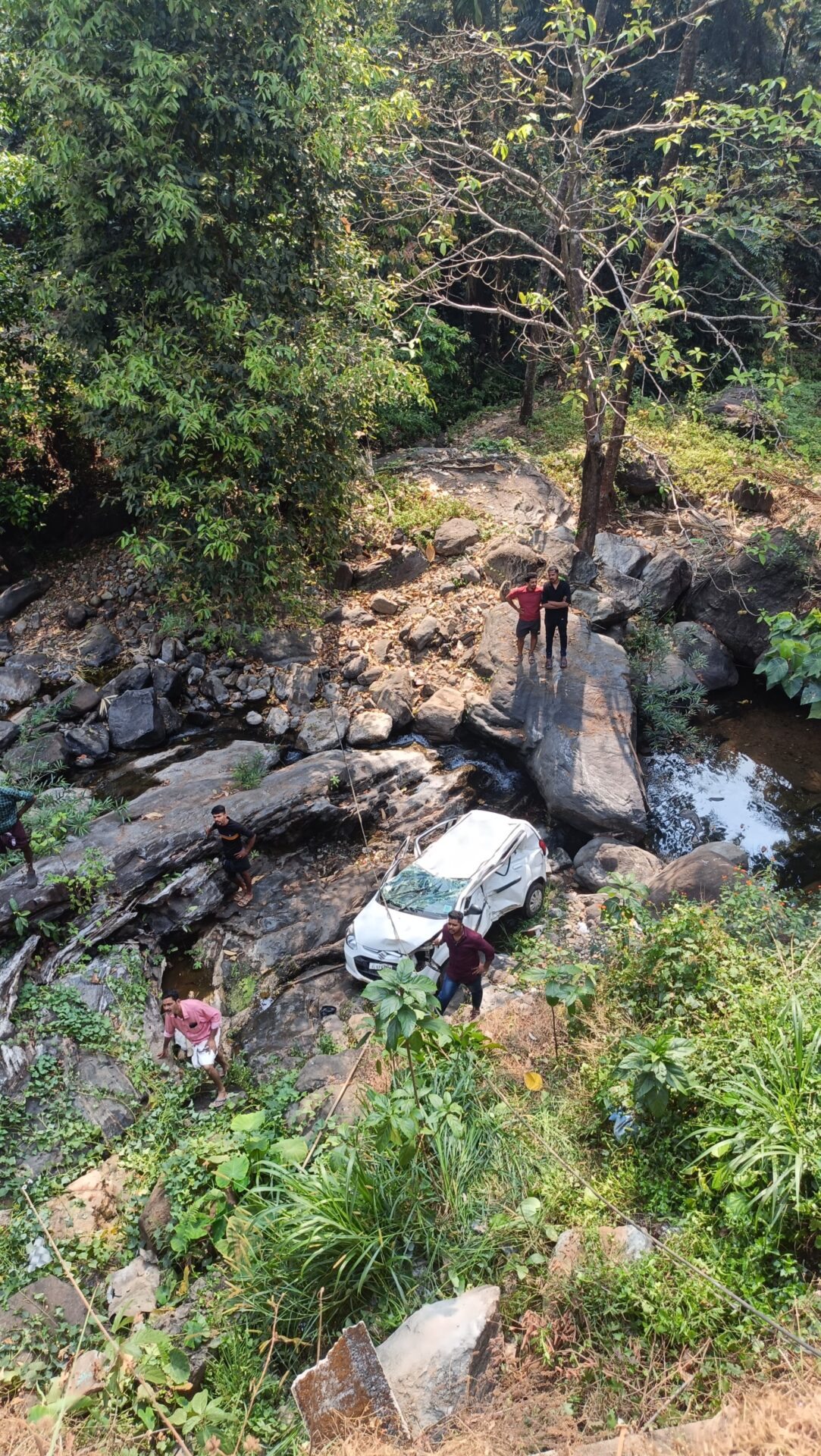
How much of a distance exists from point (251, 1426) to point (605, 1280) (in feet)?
6.54

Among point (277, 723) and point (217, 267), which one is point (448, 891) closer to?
point (277, 723)

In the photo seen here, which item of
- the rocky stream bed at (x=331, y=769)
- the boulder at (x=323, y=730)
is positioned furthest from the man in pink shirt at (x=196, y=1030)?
the boulder at (x=323, y=730)

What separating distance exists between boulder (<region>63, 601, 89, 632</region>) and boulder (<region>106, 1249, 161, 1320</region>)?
11759mm

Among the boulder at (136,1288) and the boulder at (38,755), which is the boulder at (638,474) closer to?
the boulder at (38,755)

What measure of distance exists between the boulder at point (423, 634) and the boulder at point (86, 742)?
17.1 ft

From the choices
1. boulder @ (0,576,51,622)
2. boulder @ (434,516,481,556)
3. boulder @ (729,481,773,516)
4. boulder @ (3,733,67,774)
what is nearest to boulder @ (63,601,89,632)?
boulder @ (0,576,51,622)

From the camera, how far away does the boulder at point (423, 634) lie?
46.1ft

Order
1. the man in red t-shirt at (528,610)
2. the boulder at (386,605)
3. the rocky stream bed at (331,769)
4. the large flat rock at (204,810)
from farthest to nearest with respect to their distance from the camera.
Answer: the boulder at (386,605) < the man in red t-shirt at (528,610) < the large flat rock at (204,810) < the rocky stream bed at (331,769)

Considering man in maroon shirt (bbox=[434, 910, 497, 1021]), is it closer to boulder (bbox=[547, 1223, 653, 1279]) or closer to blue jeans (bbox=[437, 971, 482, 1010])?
blue jeans (bbox=[437, 971, 482, 1010])

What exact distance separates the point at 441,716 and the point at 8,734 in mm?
6698

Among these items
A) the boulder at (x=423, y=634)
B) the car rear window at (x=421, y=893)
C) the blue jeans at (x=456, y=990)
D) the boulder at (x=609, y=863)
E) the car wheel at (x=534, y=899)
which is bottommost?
the boulder at (x=609, y=863)

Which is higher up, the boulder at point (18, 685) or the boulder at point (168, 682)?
the boulder at point (18, 685)

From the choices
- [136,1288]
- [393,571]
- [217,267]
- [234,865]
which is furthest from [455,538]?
[136,1288]

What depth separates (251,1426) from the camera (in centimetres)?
429
